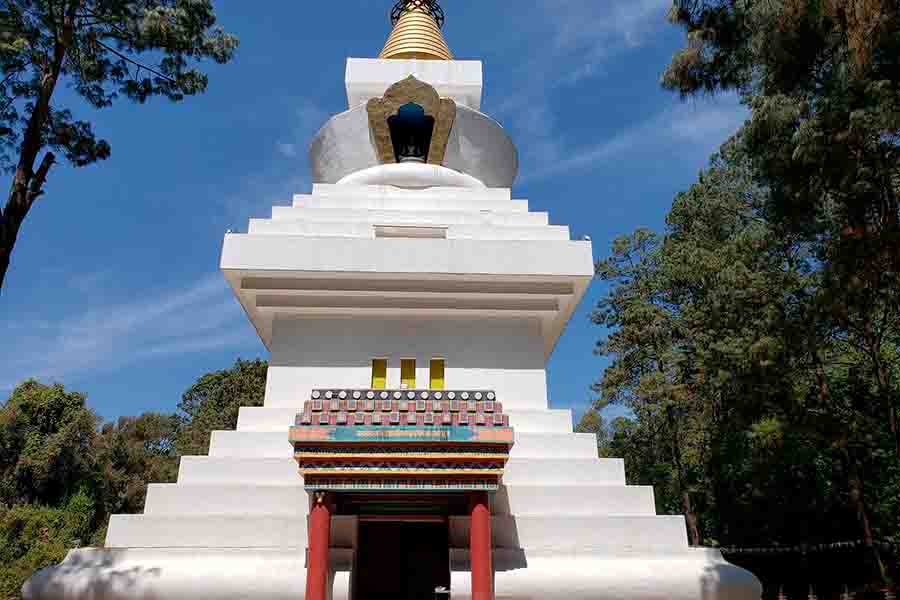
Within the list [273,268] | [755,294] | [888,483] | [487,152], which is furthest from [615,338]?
[273,268]

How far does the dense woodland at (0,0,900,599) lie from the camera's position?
9.41 metres

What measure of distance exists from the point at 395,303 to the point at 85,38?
4.90 meters

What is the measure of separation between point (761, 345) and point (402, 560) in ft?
33.6

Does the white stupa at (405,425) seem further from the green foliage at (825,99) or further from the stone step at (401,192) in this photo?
the green foliage at (825,99)

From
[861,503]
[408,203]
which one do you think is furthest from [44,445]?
[861,503]

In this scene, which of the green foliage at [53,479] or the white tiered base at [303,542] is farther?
the green foliage at [53,479]

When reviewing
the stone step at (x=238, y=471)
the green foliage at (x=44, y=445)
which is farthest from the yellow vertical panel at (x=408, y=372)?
the green foliage at (x=44, y=445)

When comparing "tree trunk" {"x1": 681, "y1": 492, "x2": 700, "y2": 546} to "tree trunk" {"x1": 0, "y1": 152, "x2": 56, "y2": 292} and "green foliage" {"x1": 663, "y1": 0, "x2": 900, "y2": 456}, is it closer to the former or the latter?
"green foliage" {"x1": 663, "y1": 0, "x2": 900, "y2": 456}

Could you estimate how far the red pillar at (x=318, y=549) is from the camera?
249 inches

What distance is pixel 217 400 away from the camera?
108ft

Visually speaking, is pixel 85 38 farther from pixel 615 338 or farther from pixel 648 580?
pixel 615 338

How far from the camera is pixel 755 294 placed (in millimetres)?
17453

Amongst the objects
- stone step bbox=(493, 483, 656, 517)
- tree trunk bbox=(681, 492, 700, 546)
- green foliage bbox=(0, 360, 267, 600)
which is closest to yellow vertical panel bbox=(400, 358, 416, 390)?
stone step bbox=(493, 483, 656, 517)

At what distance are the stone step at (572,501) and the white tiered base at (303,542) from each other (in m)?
0.01
